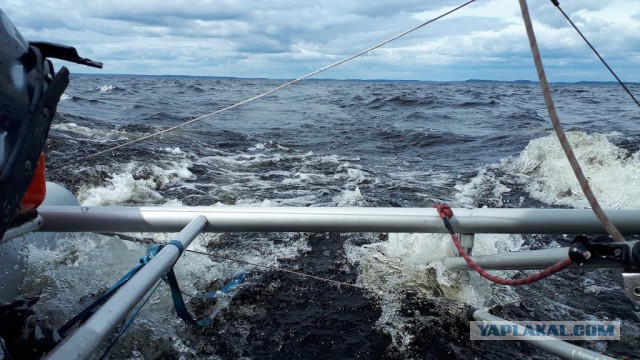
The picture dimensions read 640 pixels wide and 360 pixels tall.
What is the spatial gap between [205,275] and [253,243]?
3.47 ft

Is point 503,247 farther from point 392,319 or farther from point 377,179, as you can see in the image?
point 377,179

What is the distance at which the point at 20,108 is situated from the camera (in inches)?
49.0

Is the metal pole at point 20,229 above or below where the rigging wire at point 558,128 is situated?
below

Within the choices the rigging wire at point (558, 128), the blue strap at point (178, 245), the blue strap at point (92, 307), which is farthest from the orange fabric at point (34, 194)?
the rigging wire at point (558, 128)

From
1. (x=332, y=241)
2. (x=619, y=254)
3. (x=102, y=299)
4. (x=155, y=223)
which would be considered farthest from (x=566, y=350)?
(x=332, y=241)

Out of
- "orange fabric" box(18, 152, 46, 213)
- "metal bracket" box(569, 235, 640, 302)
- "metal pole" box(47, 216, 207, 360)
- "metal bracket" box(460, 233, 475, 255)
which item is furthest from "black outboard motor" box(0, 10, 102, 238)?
"metal bracket" box(460, 233, 475, 255)

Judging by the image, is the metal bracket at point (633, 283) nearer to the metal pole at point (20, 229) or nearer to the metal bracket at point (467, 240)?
the metal bracket at point (467, 240)

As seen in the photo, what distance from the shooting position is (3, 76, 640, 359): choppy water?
3082mm

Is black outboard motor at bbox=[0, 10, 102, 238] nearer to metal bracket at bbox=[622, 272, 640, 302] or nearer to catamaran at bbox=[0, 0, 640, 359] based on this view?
catamaran at bbox=[0, 0, 640, 359]

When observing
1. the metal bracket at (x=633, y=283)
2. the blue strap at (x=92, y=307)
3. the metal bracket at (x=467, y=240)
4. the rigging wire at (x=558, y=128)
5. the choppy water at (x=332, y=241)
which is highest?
the rigging wire at (x=558, y=128)

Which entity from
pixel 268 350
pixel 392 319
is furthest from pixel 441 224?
pixel 268 350

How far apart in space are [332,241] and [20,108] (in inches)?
156

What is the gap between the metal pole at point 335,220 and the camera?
2.54 meters

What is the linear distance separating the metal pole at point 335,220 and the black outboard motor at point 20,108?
4.57 ft
